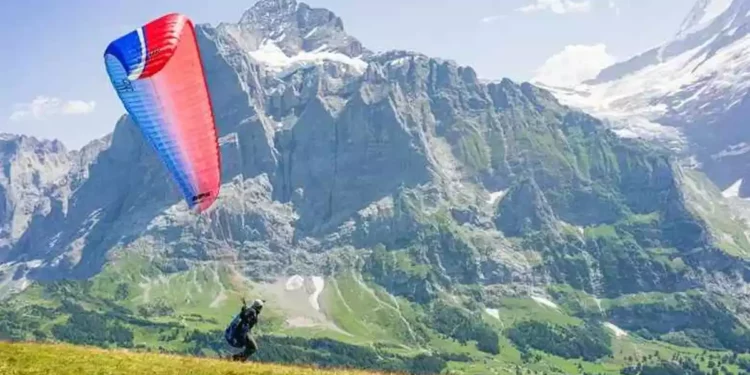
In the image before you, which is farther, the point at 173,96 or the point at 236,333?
the point at 173,96

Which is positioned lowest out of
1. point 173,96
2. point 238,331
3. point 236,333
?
point 236,333

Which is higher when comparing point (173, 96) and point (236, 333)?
point (173, 96)

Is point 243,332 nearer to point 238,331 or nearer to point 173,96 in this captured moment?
point 238,331

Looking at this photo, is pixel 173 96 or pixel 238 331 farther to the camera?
pixel 173 96

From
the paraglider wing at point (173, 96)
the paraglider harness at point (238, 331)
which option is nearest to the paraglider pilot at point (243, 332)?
the paraglider harness at point (238, 331)

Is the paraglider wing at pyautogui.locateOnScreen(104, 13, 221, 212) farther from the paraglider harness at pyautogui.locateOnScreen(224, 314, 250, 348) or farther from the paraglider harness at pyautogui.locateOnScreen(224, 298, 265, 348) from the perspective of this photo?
the paraglider harness at pyautogui.locateOnScreen(224, 314, 250, 348)

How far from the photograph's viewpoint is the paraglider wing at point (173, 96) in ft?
116

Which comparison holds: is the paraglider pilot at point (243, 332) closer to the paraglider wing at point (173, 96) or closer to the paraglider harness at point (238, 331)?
the paraglider harness at point (238, 331)

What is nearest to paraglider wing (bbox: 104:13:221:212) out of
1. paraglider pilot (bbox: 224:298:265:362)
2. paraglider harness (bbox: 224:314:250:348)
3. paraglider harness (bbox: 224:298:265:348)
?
paraglider pilot (bbox: 224:298:265:362)

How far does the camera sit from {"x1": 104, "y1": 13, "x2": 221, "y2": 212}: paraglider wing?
3550cm

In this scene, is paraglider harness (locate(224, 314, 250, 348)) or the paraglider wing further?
paraglider harness (locate(224, 314, 250, 348))

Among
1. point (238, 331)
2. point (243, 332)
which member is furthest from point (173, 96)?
point (243, 332)

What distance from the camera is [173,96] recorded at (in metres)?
36.6

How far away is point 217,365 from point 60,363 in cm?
636
